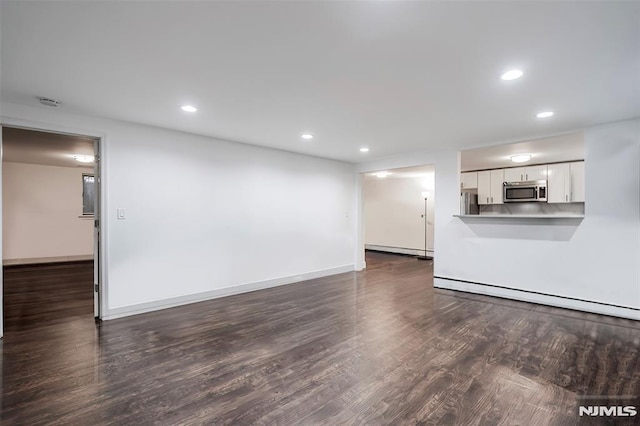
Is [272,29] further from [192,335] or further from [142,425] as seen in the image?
[192,335]

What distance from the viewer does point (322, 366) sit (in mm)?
2527

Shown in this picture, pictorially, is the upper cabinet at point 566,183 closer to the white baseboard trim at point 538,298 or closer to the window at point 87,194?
the white baseboard trim at point 538,298

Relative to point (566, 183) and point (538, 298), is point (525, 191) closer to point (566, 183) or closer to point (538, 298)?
point (566, 183)

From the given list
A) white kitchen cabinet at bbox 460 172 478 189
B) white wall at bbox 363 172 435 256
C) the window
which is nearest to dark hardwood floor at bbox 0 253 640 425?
white kitchen cabinet at bbox 460 172 478 189

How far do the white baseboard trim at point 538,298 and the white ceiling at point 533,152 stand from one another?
2199 millimetres

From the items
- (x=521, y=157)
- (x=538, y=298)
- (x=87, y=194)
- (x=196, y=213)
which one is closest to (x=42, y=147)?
(x=87, y=194)

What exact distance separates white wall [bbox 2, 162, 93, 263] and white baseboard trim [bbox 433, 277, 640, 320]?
861 cm

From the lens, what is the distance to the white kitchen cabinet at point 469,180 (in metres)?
7.22

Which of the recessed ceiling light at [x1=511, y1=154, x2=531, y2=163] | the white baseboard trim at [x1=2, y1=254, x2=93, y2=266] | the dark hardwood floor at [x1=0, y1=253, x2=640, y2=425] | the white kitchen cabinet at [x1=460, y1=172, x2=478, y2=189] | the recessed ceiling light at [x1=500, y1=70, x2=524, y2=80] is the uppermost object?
the recessed ceiling light at [x1=500, y1=70, x2=524, y2=80]

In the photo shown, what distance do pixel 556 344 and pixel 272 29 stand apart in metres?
3.68

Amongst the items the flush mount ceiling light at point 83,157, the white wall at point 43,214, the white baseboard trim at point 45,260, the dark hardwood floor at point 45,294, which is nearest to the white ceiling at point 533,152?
the dark hardwood floor at point 45,294

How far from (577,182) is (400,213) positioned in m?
4.28

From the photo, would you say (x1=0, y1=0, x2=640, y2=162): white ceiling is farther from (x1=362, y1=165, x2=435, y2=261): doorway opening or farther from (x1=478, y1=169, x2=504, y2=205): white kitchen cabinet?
(x1=362, y1=165, x2=435, y2=261): doorway opening

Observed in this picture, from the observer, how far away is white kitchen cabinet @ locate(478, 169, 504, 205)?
682cm
